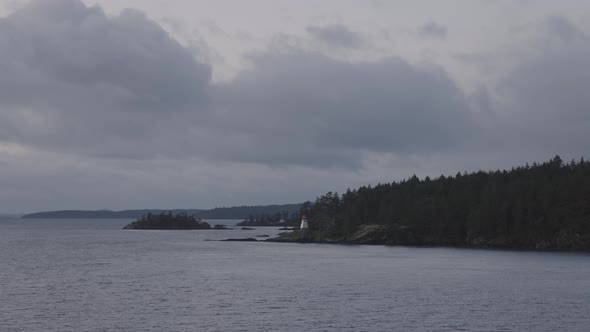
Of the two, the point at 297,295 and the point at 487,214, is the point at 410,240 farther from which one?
the point at 297,295

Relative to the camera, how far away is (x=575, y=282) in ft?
254

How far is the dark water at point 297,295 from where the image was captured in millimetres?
52031

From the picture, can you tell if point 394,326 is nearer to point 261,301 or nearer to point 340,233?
point 261,301

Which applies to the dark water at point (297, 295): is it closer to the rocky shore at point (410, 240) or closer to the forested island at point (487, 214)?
the rocky shore at point (410, 240)

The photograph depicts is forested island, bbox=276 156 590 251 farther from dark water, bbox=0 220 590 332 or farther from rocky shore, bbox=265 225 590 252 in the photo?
dark water, bbox=0 220 590 332

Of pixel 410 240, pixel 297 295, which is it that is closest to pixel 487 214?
pixel 410 240

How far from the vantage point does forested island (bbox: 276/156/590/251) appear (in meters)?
147

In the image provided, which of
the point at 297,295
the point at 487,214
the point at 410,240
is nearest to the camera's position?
the point at 297,295

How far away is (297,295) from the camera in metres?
67.6

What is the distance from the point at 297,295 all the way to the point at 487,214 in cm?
9804

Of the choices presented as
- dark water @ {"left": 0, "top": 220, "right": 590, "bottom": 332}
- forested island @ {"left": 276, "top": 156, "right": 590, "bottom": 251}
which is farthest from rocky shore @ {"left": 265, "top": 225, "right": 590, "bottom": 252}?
dark water @ {"left": 0, "top": 220, "right": 590, "bottom": 332}

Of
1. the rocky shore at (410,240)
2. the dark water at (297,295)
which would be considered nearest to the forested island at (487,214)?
the rocky shore at (410,240)

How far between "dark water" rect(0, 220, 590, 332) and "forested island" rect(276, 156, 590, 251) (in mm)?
35508

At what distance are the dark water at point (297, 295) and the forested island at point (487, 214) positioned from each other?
35.5 metres
